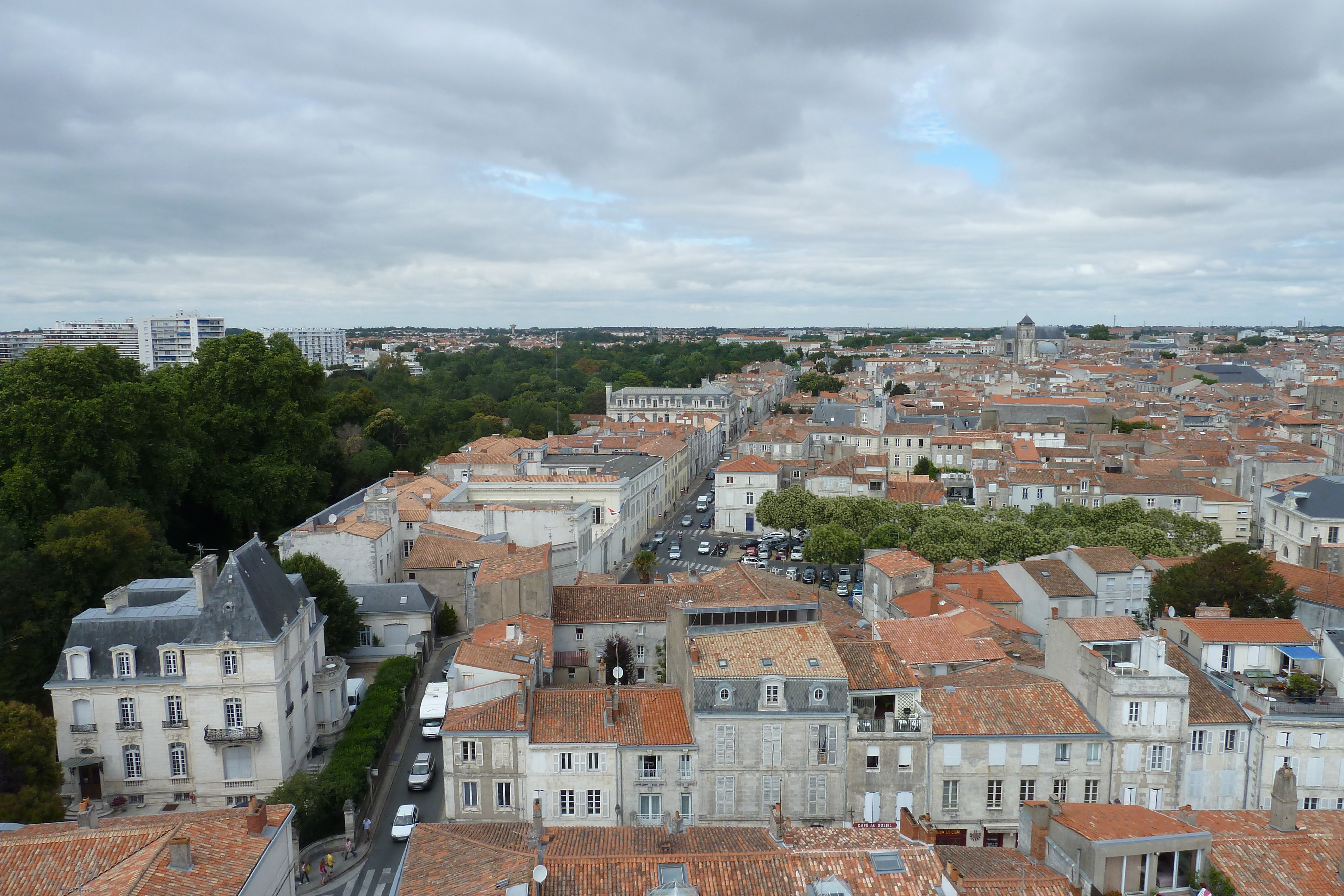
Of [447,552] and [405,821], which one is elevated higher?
[447,552]

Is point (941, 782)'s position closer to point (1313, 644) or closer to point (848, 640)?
point (848, 640)

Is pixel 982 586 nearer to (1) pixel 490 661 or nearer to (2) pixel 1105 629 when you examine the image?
(2) pixel 1105 629

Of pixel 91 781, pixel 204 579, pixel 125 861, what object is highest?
pixel 204 579

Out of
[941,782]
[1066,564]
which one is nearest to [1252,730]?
[941,782]

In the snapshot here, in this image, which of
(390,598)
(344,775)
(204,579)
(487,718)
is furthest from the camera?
(390,598)

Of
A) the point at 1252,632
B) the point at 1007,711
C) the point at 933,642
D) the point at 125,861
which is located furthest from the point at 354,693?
the point at 1252,632
